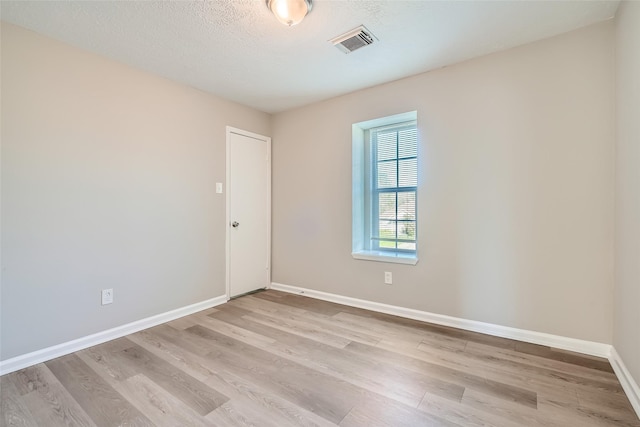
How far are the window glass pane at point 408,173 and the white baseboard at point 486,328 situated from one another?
1299 mm

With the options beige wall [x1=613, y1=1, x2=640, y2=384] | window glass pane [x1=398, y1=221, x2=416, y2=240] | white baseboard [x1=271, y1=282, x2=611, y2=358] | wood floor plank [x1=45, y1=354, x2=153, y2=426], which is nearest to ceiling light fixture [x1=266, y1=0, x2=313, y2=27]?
beige wall [x1=613, y1=1, x2=640, y2=384]

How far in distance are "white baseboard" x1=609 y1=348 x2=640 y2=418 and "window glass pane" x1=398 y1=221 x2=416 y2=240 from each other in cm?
166

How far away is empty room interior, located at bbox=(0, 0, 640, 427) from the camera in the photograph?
1.71 metres

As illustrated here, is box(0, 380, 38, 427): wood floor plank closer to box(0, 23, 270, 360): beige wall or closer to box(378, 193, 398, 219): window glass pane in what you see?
box(0, 23, 270, 360): beige wall

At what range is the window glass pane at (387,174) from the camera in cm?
321

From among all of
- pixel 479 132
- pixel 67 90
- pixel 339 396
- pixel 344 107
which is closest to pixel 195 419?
pixel 339 396

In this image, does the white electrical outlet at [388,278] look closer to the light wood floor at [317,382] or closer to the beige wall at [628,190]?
the light wood floor at [317,382]

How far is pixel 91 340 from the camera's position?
234 cm

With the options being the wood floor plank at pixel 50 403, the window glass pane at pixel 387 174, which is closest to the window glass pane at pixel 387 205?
the window glass pane at pixel 387 174

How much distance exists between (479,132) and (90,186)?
130 inches

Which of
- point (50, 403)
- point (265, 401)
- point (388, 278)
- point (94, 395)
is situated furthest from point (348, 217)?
point (50, 403)

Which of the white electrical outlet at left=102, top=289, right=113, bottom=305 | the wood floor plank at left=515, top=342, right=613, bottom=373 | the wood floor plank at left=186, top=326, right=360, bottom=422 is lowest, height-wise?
the wood floor plank at left=186, top=326, right=360, bottom=422

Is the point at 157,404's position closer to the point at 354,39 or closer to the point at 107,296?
the point at 107,296

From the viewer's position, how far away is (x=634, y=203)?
167 centimetres
